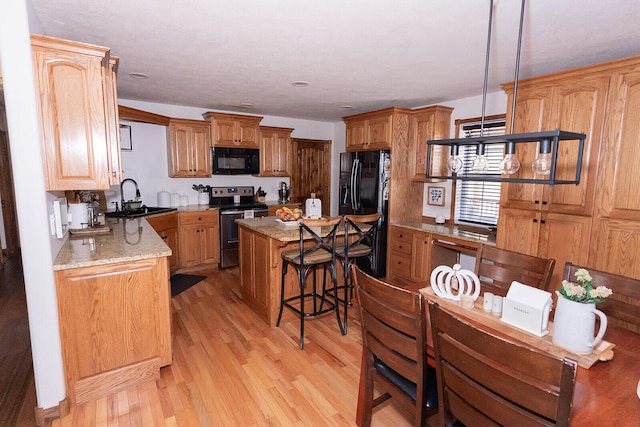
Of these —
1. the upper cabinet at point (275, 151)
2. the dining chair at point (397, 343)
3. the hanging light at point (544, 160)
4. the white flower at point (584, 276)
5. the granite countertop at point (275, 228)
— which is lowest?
the dining chair at point (397, 343)

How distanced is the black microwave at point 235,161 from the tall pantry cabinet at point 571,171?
359 centimetres

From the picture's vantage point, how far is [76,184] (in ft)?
6.86

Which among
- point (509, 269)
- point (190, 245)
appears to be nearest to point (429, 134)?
point (509, 269)

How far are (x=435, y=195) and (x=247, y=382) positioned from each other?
3338 mm

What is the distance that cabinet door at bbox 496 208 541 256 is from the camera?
9.82 feet

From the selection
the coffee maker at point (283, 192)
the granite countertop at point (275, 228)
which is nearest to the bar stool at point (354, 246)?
the granite countertop at point (275, 228)

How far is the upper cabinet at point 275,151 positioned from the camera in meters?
5.46

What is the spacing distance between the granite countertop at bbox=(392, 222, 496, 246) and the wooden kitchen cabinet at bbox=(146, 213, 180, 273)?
9.66 feet

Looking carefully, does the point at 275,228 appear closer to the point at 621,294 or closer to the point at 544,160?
the point at 544,160

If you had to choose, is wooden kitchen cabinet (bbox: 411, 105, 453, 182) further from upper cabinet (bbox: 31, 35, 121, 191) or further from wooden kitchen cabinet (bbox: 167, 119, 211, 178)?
upper cabinet (bbox: 31, 35, 121, 191)

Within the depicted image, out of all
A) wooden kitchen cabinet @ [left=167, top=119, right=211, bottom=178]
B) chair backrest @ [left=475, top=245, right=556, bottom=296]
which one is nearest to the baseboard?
chair backrest @ [left=475, top=245, right=556, bottom=296]

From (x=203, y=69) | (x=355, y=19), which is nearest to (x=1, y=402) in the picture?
(x=203, y=69)

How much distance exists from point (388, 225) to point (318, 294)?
1604 mm

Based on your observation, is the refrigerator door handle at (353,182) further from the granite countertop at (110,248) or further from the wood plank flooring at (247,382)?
the granite countertop at (110,248)
